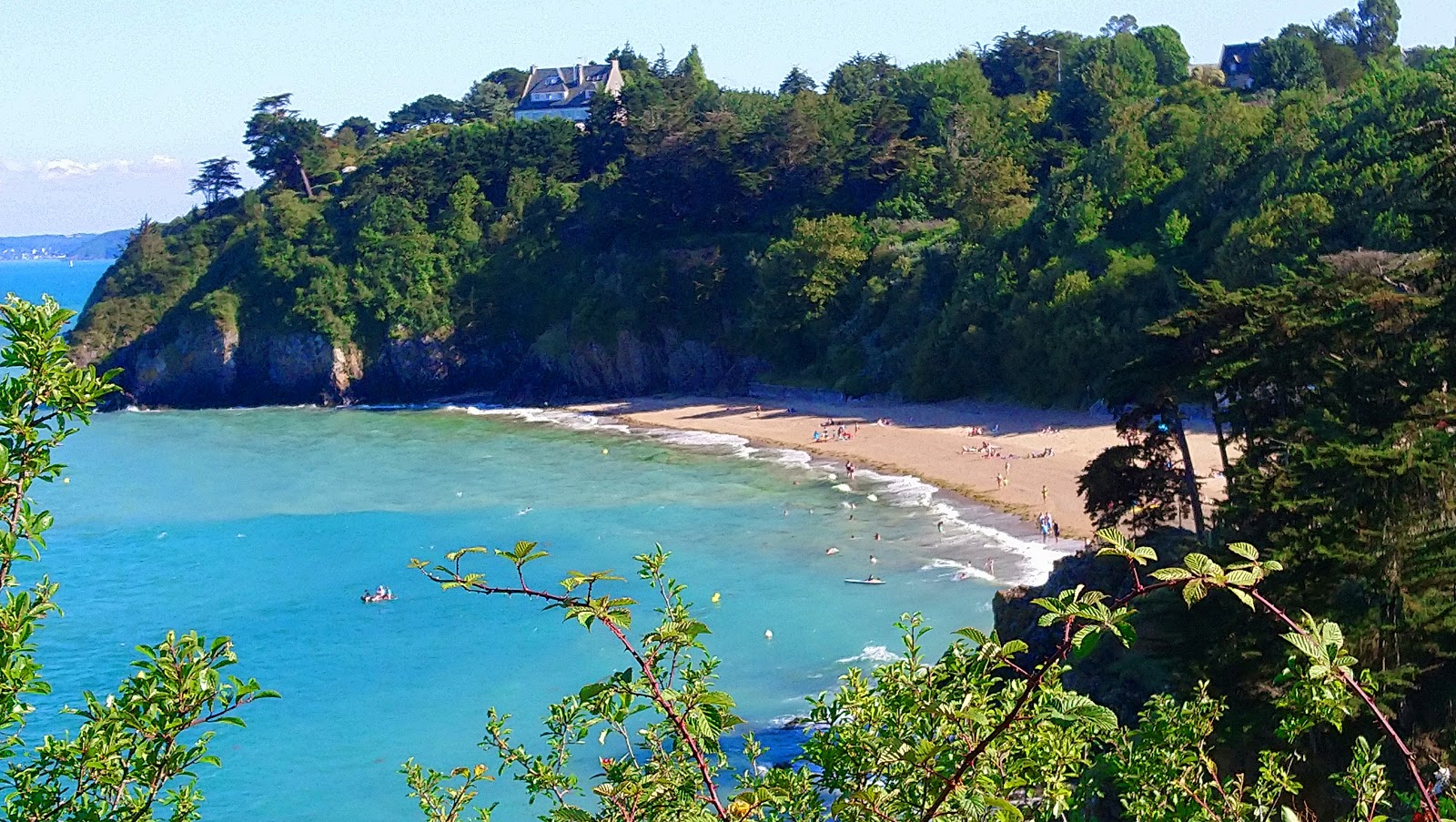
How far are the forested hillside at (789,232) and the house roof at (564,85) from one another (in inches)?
581

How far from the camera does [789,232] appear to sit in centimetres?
5166

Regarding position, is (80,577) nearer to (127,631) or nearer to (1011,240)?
(127,631)

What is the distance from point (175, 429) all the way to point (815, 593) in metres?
36.5

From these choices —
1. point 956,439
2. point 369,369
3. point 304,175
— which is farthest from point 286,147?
point 956,439

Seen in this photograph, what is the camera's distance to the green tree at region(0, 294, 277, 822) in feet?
12.6

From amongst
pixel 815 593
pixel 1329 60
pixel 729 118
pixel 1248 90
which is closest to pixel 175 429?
pixel 729 118

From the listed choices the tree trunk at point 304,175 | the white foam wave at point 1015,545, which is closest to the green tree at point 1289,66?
the white foam wave at point 1015,545

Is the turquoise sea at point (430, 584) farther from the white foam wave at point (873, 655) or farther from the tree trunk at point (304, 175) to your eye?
the tree trunk at point (304, 175)

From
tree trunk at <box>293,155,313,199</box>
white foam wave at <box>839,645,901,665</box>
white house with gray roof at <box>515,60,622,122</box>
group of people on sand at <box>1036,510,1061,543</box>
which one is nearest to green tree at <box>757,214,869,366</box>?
group of people on sand at <box>1036,510,1061,543</box>

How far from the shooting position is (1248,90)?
54562 millimetres

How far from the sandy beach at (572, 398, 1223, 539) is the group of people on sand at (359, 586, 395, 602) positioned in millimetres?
14135

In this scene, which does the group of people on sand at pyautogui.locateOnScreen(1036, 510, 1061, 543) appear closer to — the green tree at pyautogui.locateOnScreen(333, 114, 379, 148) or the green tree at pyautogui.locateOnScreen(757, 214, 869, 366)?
the green tree at pyautogui.locateOnScreen(757, 214, 869, 366)

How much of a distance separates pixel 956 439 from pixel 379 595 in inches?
709

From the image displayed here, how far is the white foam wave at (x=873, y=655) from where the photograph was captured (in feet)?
69.9
